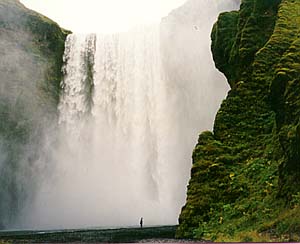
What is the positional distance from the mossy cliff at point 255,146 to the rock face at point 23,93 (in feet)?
50.6

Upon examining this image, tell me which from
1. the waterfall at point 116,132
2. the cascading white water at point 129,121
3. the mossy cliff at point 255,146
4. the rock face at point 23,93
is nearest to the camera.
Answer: the mossy cliff at point 255,146

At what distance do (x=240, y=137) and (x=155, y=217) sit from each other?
11936 millimetres

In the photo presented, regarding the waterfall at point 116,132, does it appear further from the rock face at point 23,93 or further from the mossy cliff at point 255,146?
the mossy cliff at point 255,146

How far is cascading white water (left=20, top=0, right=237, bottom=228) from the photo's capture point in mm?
28984

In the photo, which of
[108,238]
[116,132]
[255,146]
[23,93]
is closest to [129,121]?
[116,132]

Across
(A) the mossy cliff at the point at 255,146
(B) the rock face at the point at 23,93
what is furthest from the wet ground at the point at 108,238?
(B) the rock face at the point at 23,93

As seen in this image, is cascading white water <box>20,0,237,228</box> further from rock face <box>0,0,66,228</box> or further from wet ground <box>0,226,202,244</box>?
wet ground <box>0,226,202,244</box>

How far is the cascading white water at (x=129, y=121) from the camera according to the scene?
2898 cm

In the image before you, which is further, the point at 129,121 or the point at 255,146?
the point at 129,121

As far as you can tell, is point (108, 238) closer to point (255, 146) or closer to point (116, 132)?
point (255, 146)

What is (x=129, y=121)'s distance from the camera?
30688 mm

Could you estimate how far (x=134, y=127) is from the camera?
30.4 metres

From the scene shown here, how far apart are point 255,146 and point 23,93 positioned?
754 inches

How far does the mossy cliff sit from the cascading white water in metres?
11.0
